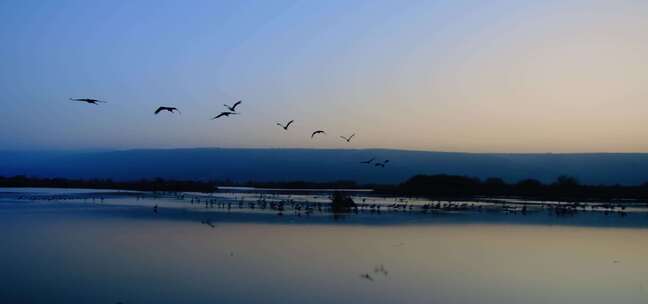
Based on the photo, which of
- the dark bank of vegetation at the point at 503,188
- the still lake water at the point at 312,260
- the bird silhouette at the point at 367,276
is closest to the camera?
the still lake water at the point at 312,260

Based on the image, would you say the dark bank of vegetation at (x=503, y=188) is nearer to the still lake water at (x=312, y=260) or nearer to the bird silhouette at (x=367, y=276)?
the still lake water at (x=312, y=260)

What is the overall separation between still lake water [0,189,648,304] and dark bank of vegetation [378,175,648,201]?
32.7 metres

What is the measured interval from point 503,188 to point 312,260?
51816 millimetres

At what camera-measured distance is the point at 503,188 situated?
218 ft

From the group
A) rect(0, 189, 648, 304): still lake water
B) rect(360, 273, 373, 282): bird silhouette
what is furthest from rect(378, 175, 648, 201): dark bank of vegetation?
rect(360, 273, 373, 282): bird silhouette

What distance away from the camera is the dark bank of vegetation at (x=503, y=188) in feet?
200

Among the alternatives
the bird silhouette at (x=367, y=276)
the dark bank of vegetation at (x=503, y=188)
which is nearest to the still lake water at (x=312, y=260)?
the bird silhouette at (x=367, y=276)

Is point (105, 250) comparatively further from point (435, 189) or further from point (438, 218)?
point (435, 189)

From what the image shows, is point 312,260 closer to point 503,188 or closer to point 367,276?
point 367,276

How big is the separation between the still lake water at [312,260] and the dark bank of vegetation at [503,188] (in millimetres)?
32730

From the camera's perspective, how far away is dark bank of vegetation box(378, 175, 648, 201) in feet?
200

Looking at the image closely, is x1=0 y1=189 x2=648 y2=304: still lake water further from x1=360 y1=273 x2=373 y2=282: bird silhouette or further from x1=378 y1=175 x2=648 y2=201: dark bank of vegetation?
x1=378 y1=175 x2=648 y2=201: dark bank of vegetation

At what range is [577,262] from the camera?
18.4 m

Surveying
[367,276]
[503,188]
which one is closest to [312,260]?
[367,276]
